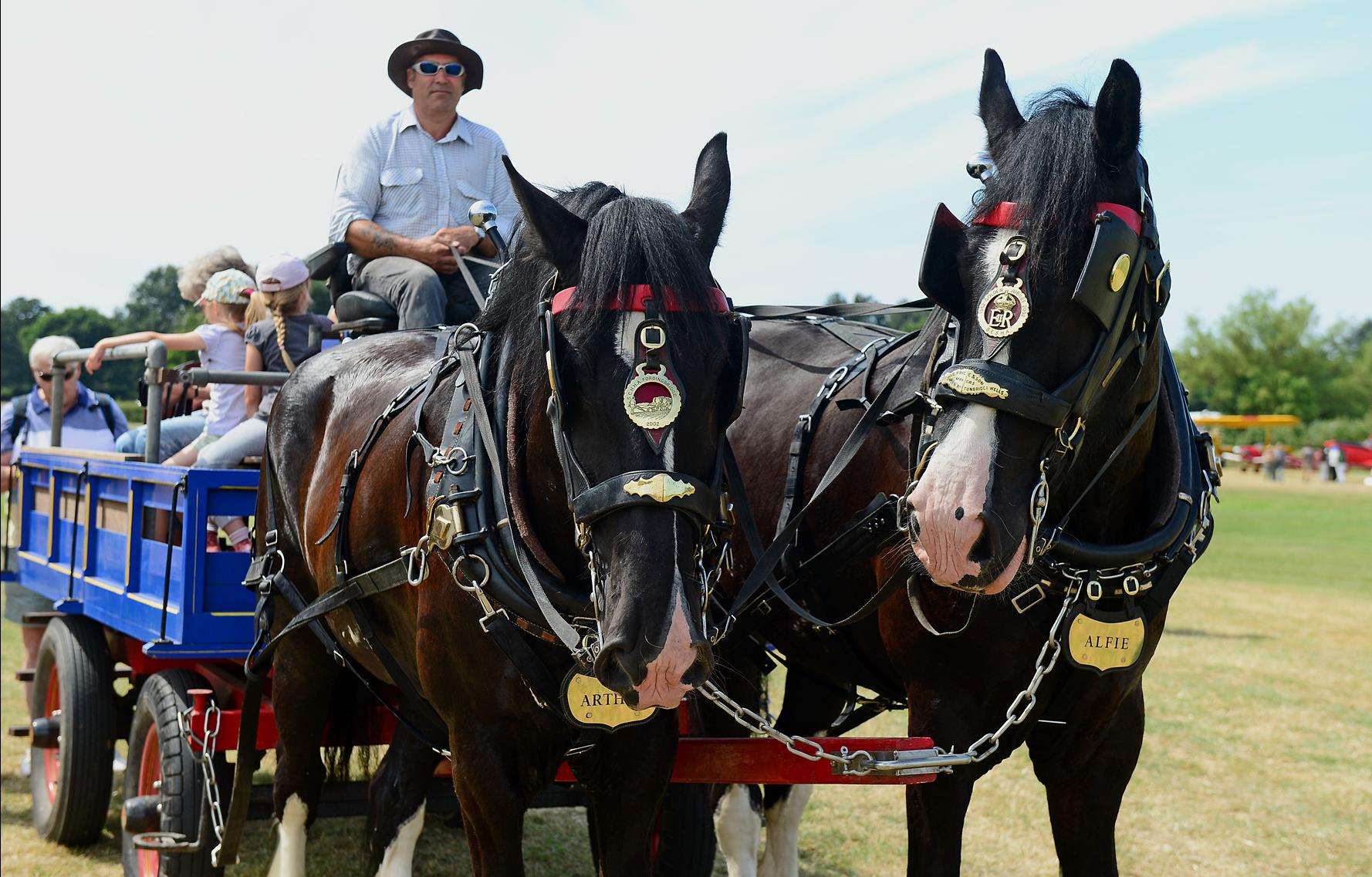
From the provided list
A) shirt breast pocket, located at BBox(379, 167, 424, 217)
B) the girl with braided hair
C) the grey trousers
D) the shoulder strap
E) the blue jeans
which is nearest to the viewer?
the grey trousers

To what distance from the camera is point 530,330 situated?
7.91 ft

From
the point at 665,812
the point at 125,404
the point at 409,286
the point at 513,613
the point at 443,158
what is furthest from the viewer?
the point at 125,404

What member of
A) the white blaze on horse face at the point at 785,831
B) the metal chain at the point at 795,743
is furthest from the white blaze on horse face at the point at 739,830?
the metal chain at the point at 795,743

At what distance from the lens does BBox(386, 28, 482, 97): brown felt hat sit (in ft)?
15.0

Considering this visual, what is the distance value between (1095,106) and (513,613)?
1516 millimetres

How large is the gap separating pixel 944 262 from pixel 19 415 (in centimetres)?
655

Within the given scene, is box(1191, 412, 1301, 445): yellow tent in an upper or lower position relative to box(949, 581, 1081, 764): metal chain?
upper

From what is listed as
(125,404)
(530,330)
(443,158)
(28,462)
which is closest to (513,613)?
(530,330)

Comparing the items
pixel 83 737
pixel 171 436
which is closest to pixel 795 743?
pixel 83 737

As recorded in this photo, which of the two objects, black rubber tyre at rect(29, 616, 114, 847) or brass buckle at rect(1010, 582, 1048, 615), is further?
black rubber tyre at rect(29, 616, 114, 847)

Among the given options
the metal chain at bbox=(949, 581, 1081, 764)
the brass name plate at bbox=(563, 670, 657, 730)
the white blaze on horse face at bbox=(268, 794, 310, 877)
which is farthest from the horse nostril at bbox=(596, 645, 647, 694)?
the white blaze on horse face at bbox=(268, 794, 310, 877)

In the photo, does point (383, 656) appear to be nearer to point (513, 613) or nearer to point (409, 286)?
point (513, 613)

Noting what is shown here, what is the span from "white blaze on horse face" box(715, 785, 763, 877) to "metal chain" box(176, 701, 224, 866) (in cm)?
153

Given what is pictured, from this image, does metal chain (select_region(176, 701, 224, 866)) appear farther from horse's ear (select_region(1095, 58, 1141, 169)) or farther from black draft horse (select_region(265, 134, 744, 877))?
horse's ear (select_region(1095, 58, 1141, 169))
